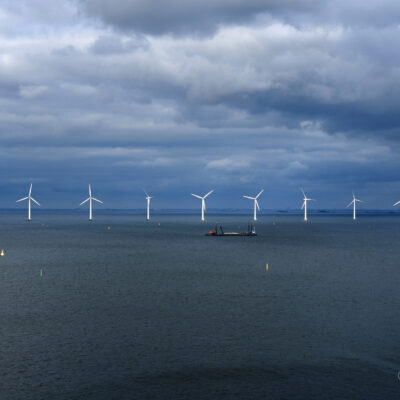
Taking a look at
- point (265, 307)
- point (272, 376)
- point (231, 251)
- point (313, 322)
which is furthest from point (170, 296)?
point (231, 251)

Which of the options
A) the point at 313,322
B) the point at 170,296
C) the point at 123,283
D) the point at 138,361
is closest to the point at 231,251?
the point at 123,283

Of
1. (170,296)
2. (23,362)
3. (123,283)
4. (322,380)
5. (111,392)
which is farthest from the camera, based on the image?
(123,283)

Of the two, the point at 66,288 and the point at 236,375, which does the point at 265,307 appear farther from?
the point at 66,288

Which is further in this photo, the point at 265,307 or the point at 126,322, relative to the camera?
the point at 265,307

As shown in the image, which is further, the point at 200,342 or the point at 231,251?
the point at 231,251

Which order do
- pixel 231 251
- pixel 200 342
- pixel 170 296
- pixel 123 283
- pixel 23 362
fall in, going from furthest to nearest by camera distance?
pixel 231 251 < pixel 123 283 < pixel 170 296 < pixel 200 342 < pixel 23 362

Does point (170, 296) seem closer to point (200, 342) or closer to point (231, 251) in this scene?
point (200, 342)

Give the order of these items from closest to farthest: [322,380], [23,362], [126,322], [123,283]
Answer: [322,380]
[23,362]
[126,322]
[123,283]

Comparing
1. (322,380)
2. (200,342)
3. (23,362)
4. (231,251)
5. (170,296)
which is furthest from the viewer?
(231,251)
